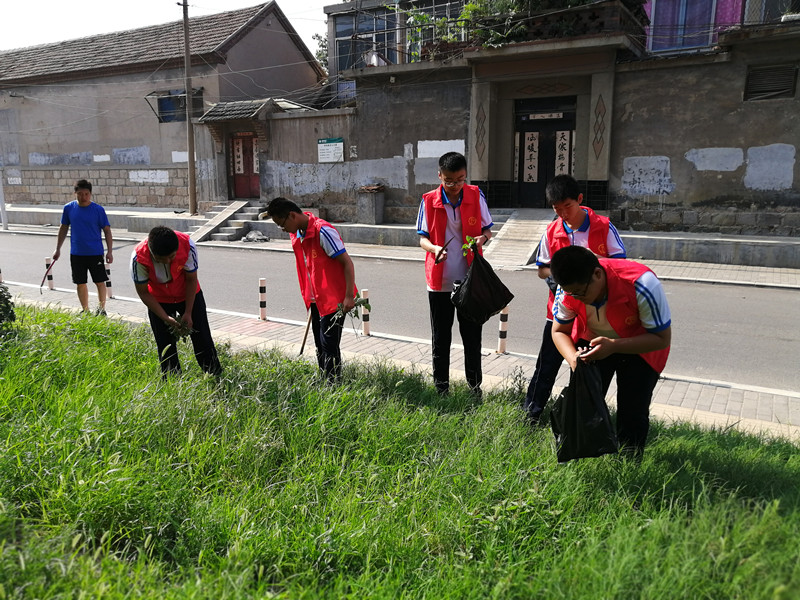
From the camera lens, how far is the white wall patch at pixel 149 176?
2533 centimetres

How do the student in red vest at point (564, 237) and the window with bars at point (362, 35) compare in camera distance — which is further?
the window with bars at point (362, 35)

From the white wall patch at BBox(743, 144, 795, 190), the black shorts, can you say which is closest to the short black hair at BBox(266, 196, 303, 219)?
the black shorts

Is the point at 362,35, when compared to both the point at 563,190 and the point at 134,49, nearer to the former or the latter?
the point at 134,49

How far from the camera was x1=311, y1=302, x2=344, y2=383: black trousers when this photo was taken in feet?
16.0

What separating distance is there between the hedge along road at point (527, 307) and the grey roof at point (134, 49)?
12.8 meters

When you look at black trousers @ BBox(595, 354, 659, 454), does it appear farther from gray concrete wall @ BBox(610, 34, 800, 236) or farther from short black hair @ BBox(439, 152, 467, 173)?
gray concrete wall @ BBox(610, 34, 800, 236)

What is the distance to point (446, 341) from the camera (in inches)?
199

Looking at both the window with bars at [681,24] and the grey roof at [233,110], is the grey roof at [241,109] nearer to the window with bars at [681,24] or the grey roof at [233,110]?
the grey roof at [233,110]

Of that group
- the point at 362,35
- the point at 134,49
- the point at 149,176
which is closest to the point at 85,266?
the point at 149,176

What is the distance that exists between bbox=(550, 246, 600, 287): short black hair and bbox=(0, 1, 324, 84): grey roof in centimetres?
2403

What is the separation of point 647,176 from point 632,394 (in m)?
14.4

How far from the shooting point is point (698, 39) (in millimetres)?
19156

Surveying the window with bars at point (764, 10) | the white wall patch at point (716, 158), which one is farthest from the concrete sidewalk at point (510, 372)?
the window with bars at point (764, 10)

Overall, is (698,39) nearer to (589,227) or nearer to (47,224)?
(589,227)
